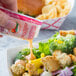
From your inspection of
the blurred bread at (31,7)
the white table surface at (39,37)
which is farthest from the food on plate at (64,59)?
the blurred bread at (31,7)

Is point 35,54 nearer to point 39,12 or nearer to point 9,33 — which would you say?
point 9,33

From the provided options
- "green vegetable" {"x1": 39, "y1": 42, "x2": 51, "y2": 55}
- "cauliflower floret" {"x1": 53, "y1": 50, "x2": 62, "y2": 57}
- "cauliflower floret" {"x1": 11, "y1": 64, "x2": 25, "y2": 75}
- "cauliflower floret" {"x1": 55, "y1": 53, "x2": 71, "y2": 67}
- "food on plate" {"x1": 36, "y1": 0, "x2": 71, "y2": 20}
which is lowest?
"cauliflower floret" {"x1": 11, "y1": 64, "x2": 25, "y2": 75}

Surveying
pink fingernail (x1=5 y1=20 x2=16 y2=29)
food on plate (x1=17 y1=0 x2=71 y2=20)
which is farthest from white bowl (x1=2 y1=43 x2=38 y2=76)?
food on plate (x1=17 y1=0 x2=71 y2=20)

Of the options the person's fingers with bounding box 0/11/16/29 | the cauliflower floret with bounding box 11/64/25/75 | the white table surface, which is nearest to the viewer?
the person's fingers with bounding box 0/11/16/29

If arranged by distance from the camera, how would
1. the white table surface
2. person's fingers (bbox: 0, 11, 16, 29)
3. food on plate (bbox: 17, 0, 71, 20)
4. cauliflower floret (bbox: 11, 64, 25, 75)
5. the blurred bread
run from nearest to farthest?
person's fingers (bbox: 0, 11, 16, 29) → cauliflower floret (bbox: 11, 64, 25, 75) → the white table surface → food on plate (bbox: 17, 0, 71, 20) → the blurred bread

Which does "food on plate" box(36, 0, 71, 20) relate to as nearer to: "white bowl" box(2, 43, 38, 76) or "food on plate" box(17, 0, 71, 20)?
"food on plate" box(17, 0, 71, 20)

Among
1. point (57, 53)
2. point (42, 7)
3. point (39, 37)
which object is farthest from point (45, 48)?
point (42, 7)

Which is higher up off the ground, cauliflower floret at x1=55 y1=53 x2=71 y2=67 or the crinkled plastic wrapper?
the crinkled plastic wrapper
